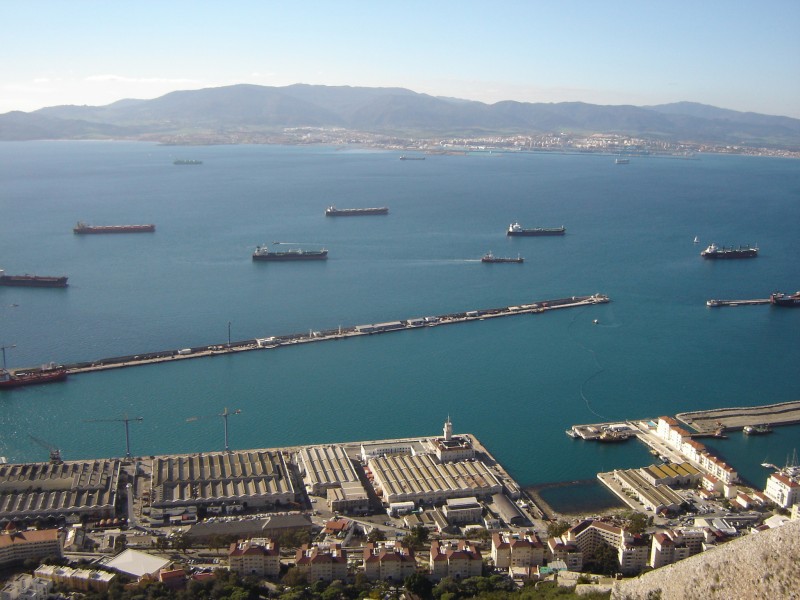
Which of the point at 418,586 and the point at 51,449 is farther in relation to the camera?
the point at 51,449

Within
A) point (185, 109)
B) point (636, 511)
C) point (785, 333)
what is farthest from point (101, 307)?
point (185, 109)

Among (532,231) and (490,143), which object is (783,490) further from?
(490,143)

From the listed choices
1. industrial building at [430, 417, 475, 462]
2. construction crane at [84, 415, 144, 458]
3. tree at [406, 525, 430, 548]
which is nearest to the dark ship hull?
construction crane at [84, 415, 144, 458]

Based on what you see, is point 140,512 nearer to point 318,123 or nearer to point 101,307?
point 101,307

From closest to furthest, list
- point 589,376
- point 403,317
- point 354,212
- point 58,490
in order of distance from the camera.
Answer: point 58,490 < point 589,376 < point 403,317 < point 354,212

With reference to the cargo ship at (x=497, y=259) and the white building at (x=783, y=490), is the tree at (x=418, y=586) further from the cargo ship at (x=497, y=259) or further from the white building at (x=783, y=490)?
the cargo ship at (x=497, y=259)

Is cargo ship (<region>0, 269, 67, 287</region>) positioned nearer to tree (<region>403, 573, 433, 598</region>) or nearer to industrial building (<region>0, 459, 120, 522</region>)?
industrial building (<region>0, 459, 120, 522</region>)

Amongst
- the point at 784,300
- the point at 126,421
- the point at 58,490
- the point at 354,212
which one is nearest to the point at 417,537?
the point at 58,490
